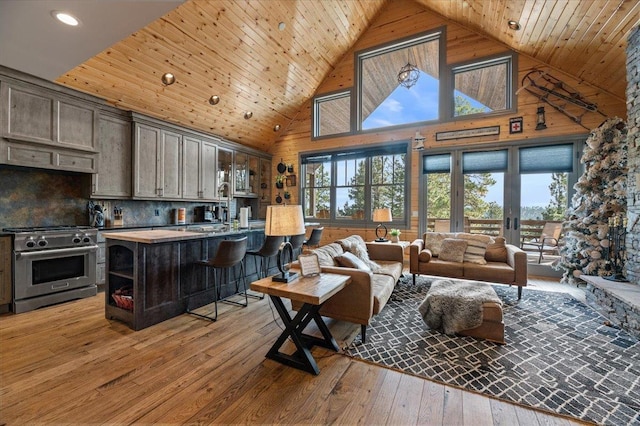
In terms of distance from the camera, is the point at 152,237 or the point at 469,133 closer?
the point at 152,237

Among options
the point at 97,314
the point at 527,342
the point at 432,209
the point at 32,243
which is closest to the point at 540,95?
the point at 432,209

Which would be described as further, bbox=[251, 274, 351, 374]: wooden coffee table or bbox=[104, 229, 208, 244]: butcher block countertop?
bbox=[104, 229, 208, 244]: butcher block countertop

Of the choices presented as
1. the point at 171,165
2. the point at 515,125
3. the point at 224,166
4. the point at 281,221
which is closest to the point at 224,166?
the point at 224,166

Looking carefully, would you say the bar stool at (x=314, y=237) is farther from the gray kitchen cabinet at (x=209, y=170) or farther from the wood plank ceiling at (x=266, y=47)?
the wood plank ceiling at (x=266, y=47)

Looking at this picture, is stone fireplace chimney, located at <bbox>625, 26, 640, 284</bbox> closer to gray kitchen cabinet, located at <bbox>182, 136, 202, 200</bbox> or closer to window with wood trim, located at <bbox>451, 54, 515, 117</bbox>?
window with wood trim, located at <bbox>451, 54, 515, 117</bbox>

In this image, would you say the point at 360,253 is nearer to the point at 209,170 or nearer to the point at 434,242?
the point at 434,242

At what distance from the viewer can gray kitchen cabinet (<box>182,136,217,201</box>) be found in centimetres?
527

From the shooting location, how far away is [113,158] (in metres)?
4.23

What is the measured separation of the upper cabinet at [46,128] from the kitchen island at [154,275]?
1.60m

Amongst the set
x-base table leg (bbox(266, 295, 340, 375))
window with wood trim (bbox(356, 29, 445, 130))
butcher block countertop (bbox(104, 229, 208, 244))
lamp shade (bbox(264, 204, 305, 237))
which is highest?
window with wood trim (bbox(356, 29, 445, 130))

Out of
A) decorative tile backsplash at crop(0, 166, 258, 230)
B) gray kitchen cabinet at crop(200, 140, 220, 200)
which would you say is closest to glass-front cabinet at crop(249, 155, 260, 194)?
gray kitchen cabinet at crop(200, 140, 220, 200)

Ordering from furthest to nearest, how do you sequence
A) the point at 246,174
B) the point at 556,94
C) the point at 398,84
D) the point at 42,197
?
the point at 246,174, the point at 398,84, the point at 556,94, the point at 42,197

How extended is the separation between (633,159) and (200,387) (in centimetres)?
533

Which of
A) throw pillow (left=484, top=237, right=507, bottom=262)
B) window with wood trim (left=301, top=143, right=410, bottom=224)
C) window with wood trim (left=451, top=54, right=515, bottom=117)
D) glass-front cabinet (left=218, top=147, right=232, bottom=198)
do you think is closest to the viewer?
throw pillow (left=484, top=237, right=507, bottom=262)
